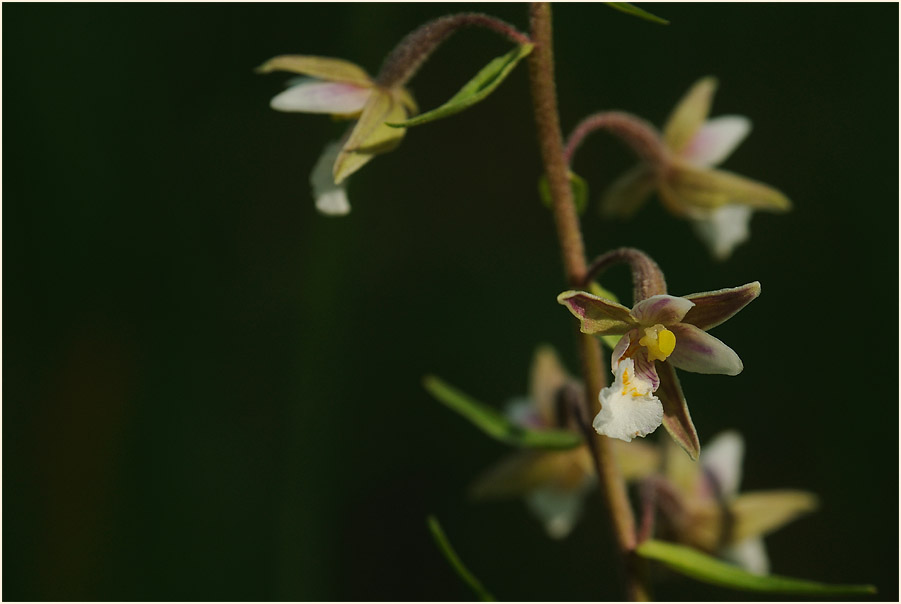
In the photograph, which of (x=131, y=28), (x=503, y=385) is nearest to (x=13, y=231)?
(x=131, y=28)

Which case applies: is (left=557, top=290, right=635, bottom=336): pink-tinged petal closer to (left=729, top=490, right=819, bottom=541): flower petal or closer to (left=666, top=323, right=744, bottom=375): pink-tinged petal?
(left=666, top=323, right=744, bottom=375): pink-tinged petal

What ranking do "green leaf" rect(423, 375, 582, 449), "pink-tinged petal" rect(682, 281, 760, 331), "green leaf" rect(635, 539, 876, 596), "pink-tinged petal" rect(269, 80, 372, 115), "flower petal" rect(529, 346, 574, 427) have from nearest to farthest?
"pink-tinged petal" rect(682, 281, 760, 331)
"green leaf" rect(635, 539, 876, 596)
"pink-tinged petal" rect(269, 80, 372, 115)
"green leaf" rect(423, 375, 582, 449)
"flower petal" rect(529, 346, 574, 427)

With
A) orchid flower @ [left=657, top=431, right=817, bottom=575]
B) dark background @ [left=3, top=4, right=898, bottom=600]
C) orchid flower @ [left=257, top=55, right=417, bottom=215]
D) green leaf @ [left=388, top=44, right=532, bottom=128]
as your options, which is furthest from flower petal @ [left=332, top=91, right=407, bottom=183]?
dark background @ [left=3, top=4, right=898, bottom=600]

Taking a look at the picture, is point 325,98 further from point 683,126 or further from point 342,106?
point 683,126

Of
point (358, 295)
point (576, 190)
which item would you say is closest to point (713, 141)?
point (576, 190)

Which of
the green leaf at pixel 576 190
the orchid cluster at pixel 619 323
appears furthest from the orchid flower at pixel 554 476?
the green leaf at pixel 576 190

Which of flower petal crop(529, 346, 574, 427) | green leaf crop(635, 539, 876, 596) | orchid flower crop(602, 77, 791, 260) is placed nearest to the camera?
green leaf crop(635, 539, 876, 596)

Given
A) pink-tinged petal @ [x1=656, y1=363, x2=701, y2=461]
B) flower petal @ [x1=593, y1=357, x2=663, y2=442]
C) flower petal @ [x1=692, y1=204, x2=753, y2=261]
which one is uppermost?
flower petal @ [x1=692, y1=204, x2=753, y2=261]
